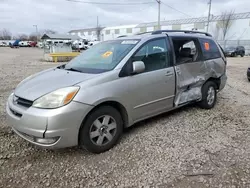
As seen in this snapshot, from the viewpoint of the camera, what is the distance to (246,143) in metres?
3.20

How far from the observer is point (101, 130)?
2.88m

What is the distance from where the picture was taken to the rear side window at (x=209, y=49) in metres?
4.45

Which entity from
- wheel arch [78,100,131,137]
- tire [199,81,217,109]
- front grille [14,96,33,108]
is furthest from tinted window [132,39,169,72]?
front grille [14,96,33,108]

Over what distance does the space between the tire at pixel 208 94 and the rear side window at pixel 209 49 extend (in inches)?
23.1

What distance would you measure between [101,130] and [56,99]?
2.48 feet

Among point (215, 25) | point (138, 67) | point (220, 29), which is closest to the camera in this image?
point (138, 67)

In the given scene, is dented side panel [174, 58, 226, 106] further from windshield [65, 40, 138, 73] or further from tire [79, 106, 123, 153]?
tire [79, 106, 123, 153]

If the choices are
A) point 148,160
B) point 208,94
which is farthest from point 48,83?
point 208,94

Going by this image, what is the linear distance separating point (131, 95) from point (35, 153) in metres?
1.60

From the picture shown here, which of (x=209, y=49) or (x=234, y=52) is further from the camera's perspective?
(x=234, y=52)

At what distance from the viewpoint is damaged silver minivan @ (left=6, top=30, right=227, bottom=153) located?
8.32 ft

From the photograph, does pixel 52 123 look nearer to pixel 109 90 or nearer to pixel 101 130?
pixel 101 130

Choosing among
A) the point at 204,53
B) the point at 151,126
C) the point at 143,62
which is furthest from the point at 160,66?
the point at 204,53

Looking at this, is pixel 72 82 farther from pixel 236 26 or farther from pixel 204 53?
pixel 236 26
